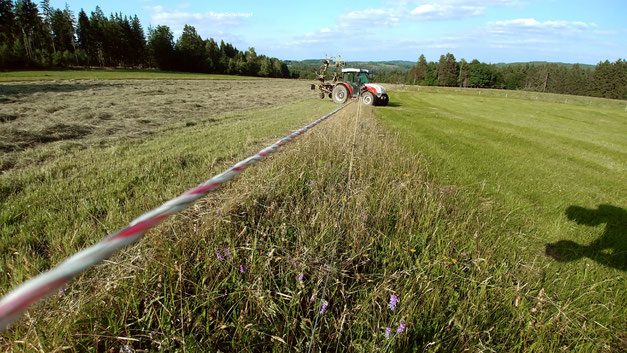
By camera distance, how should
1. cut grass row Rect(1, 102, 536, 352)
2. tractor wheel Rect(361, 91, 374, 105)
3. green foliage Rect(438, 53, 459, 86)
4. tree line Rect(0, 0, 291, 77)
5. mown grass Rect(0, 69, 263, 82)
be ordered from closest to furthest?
cut grass row Rect(1, 102, 536, 352) → tractor wheel Rect(361, 91, 374, 105) → mown grass Rect(0, 69, 263, 82) → tree line Rect(0, 0, 291, 77) → green foliage Rect(438, 53, 459, 86)

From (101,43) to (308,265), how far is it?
295ft

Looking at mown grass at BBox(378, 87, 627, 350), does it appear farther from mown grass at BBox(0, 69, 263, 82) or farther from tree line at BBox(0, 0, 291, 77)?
tree line at BBox(0, 0, 291, 77)

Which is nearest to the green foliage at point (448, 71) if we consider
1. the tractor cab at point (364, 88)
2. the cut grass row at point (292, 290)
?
the tractor cab at point (364, 88)

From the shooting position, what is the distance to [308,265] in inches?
73.0

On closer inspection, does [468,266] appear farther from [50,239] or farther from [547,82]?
[547,82]

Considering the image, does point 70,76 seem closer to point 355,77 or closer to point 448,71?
point 355,77

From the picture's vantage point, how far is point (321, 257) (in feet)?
6.33

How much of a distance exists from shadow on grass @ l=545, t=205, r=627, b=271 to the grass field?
45mm

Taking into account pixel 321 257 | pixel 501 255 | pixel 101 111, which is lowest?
pixel 501 255

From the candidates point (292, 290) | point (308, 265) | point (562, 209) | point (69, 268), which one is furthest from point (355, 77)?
point (69, 268)

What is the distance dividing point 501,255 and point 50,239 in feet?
12.6

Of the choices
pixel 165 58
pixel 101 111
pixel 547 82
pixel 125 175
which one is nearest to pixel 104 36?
pixel 165 58

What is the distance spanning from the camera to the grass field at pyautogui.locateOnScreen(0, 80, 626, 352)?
144 centimetres

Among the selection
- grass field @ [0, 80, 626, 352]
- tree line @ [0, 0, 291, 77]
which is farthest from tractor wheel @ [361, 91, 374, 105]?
tree line @ [0, 0, 291, 77]
